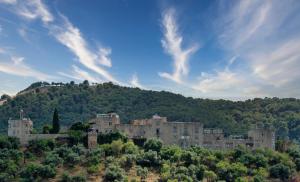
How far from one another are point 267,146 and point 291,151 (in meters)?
3.88

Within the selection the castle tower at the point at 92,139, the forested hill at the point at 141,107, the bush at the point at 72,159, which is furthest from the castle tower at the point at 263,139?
the forested hill at the point at 141,107

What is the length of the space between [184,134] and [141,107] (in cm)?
4549

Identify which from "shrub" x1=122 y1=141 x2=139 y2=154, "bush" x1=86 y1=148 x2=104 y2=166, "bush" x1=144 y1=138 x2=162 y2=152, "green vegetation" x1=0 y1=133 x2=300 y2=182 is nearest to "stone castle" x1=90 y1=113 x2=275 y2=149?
"green vegetation" x1=0 y1=133 x2=300 y2=182

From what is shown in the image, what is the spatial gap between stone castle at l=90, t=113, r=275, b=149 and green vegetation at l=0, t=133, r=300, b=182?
8.97 feet

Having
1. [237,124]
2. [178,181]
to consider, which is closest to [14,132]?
[178,181]

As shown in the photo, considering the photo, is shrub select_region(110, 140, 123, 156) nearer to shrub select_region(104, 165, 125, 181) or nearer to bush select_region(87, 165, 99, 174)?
bush select_region(87, 165, 99, 174)

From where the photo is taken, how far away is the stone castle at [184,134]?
2712 inches

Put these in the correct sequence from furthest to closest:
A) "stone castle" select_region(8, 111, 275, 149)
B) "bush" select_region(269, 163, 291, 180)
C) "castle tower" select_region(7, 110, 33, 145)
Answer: "stone castle" select_region(8, 111, 275, 149) → "castle tower" select_region(7, 110, 33, 145) → "bush" select_region(269, 163, 291, 180)

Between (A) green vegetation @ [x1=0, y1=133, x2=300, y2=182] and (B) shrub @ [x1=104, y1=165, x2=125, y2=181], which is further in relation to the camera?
(A) green vegetation @ [x1=0, y1=133, x2=300, y2=182]

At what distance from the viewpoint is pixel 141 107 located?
115 m

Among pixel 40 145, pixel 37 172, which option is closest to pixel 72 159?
pixel 37 172

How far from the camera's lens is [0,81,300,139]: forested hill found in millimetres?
105125

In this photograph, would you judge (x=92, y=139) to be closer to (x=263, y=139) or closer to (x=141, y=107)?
(x=263, y=139)

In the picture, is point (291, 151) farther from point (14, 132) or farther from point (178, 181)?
point (14, 132)
